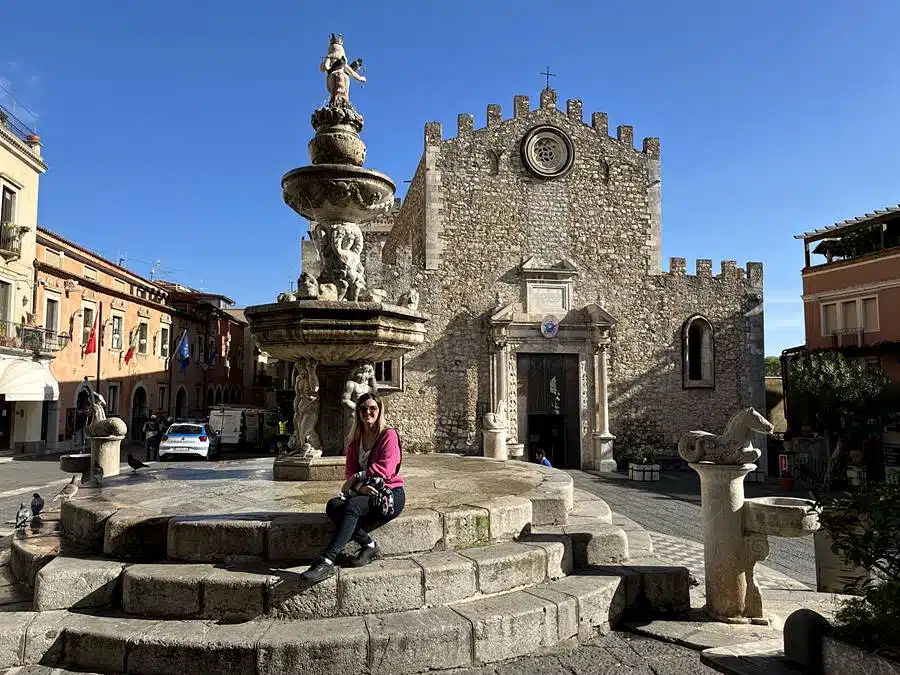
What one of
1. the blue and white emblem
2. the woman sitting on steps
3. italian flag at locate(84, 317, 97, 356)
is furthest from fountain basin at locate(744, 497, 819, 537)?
italian flag at locate(84, 317, 97, 356)

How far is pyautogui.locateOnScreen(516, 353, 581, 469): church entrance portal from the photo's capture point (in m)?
21.3

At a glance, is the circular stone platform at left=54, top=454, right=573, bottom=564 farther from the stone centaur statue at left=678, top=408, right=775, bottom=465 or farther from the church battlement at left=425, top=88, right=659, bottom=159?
the church battlement at left=425, top=88, right=659, bottom=159

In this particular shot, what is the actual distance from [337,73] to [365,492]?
572cm

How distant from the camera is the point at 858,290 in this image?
25.7 meters

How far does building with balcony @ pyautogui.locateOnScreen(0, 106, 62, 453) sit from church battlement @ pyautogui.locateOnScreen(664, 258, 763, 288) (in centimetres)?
2451

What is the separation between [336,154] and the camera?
291 inches

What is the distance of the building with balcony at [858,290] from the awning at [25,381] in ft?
106

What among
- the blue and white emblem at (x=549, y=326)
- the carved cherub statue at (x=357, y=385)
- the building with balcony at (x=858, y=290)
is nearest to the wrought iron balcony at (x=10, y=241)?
the blue and white emblem at (x=549, y=326)

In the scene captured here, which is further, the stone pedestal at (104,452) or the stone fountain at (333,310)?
the stone pedestal at (104,452)

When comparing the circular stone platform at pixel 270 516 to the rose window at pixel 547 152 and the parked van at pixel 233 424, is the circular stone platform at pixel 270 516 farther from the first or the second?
the parked van at pixel 233 424

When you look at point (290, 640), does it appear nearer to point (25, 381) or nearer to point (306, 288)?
point (306, 288)

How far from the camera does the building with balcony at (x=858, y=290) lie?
24.4 meters

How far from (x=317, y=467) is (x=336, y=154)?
148 inches

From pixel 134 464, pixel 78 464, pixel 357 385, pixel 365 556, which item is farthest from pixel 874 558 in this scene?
pixel 78 464
